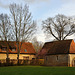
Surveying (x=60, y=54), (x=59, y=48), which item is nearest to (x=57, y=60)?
(x=60, y=54)

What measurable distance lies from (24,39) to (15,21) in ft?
17.3


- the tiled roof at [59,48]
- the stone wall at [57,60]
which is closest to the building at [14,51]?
the tiled roof at [59,48]

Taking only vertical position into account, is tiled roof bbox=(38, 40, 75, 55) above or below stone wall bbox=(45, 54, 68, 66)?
above

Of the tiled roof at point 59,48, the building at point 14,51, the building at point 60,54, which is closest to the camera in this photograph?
the building at point 60,54

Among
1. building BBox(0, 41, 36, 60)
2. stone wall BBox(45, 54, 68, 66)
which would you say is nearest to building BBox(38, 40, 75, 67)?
stone wall BBox(45, 54, 68, 66)

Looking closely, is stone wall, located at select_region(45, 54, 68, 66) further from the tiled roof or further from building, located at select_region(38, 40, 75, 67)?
the tiled roof

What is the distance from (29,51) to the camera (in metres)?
51.4

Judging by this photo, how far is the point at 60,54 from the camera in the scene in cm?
4097

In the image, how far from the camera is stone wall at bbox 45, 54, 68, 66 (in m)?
39.9

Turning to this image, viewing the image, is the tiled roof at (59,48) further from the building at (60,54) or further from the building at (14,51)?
the building at (14,51)

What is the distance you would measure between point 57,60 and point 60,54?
1.67 m

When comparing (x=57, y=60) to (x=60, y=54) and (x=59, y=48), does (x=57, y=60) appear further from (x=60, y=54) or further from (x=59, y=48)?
(x=59, y=48)

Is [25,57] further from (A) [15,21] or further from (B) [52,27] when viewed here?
(B) [52,27]

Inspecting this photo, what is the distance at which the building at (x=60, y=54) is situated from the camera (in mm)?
39750
